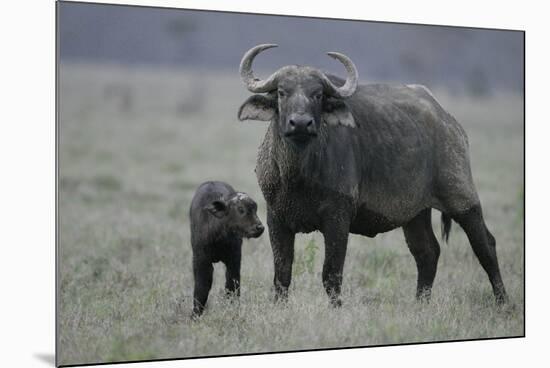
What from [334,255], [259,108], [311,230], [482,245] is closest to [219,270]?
[311,230]

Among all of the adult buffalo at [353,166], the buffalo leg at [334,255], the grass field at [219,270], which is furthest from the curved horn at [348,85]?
the grass field at [219,270]

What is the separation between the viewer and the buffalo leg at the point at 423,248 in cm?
946

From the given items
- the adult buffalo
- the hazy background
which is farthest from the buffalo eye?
the hazy background

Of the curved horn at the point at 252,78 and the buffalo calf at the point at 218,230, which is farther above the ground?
the curved horn at the point at 252,78

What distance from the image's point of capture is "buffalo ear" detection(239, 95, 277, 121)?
7.88m

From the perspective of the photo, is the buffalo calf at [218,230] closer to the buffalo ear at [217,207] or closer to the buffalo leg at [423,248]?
the buffalo ear at [217,207]

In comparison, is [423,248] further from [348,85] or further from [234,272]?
[348,85]

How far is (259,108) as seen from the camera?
7914 millimetres

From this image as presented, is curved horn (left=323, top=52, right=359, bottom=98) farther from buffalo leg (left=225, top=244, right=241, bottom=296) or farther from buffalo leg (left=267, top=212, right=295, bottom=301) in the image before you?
buffalo leg (left=225, top=244, right=241, bottom=296)

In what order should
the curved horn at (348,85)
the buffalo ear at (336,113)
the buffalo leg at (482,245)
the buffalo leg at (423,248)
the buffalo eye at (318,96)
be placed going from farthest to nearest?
1. the buffalo leg at (423,248)
2. the buffalo leg at (482,245)
3. the buffalo ear at (336,113)
4. the curved horn at (348,85)
5. the buffalo eye at (318,96)

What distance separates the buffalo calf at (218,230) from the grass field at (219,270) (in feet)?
0.82

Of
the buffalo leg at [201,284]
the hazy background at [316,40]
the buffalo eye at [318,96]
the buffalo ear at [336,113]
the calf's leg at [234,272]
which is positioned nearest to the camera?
the buffalo eye at [318,96]

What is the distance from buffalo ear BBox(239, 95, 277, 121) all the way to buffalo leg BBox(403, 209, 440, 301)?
236 cm
